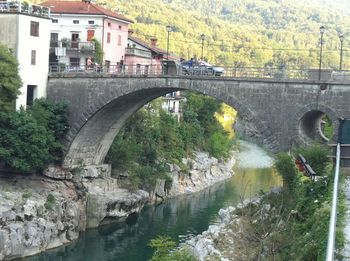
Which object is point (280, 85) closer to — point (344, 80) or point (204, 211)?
point (344, 80)

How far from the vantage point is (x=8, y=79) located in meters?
39.6

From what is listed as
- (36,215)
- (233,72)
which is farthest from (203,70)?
(36,215)

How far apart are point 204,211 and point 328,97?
752 inches

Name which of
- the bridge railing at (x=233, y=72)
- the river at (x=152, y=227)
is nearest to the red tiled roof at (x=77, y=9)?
the bridge railing at (x=233, y=72)

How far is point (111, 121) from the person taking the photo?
48.3m

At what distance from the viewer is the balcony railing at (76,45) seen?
5456 cm

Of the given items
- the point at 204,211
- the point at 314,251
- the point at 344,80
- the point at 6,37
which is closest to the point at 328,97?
the point at 344,80

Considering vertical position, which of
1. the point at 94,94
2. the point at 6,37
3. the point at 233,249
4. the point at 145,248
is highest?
the point at 6,37

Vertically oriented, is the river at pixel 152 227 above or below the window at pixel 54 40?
below

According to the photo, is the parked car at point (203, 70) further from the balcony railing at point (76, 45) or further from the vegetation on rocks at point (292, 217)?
the balcony railing at point (76, 45)

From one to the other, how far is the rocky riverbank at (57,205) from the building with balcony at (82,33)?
1161 centimetres

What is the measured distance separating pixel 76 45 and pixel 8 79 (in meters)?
16.4

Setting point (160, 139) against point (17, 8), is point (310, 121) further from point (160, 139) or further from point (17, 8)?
point (160, 139)

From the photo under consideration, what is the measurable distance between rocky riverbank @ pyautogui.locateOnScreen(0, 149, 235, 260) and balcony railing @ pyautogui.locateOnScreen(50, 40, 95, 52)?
37.7 feet
